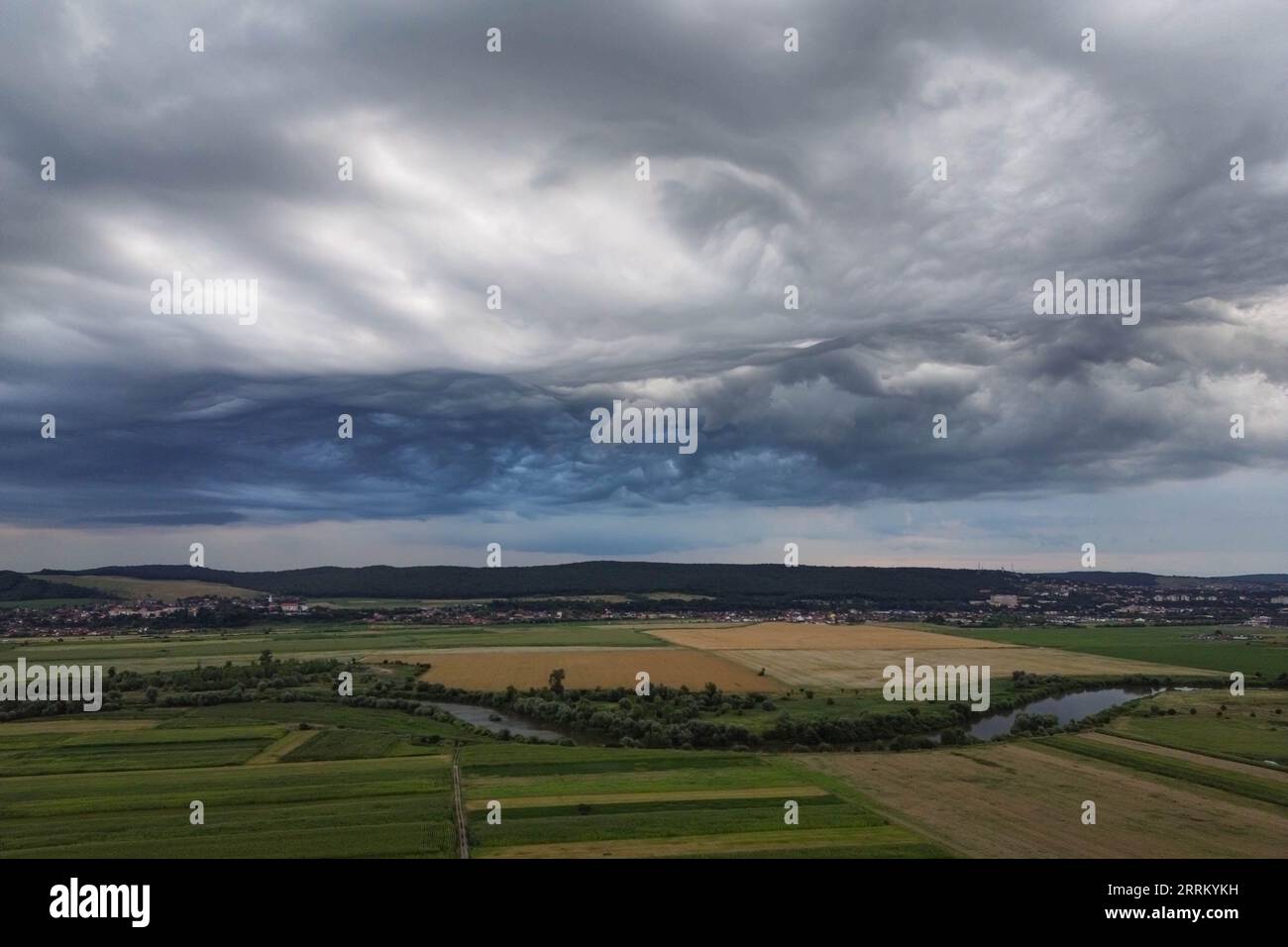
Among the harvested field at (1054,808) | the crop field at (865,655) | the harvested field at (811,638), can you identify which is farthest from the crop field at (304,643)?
the harvested field at (1054,808)

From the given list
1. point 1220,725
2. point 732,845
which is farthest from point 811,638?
point 732,845

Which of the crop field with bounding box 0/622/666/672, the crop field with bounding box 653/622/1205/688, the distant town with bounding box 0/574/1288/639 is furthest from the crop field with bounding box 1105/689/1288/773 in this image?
the distant town with bounding box 0/574/1288/639

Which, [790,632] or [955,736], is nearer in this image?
[955,736]

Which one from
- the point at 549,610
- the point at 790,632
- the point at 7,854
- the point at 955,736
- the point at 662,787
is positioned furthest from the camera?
the point at 549,610

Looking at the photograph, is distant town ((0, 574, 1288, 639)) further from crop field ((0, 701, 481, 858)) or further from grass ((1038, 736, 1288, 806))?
grass ((1038, 736, 1288, 806))

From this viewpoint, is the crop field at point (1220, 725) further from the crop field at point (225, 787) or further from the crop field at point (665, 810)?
the crop field at point (225, 787)

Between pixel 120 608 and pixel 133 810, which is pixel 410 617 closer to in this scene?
pixel 120 608
